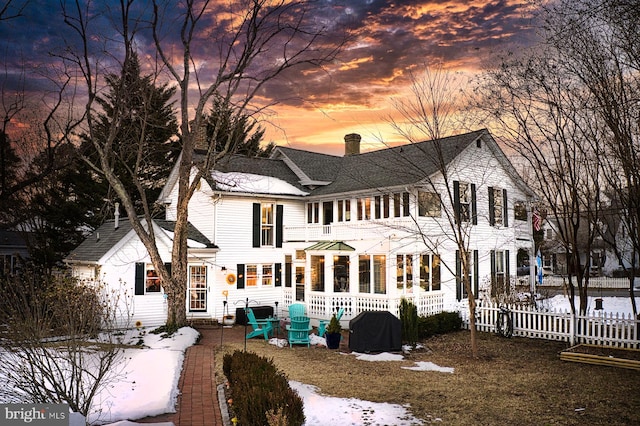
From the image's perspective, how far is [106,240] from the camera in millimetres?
19875

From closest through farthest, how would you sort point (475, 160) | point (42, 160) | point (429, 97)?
point (429, 97)
point (475, 160)
point (42, 160)

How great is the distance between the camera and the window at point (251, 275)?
2173 centimetres

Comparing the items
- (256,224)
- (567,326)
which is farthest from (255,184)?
(567,326)

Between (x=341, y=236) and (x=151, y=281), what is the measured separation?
311 inches

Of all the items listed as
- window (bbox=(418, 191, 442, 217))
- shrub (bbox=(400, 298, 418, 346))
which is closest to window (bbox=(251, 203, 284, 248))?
window (bbox=(418, 191, 442, 217))

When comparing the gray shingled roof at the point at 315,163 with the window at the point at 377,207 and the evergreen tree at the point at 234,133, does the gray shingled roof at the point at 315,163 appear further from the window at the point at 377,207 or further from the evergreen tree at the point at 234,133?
the window at the point at 377,207

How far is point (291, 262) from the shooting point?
22672mm

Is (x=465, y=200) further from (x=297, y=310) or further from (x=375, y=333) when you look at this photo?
(x=375, y=333)

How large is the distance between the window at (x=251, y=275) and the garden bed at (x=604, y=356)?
12824 millimetres

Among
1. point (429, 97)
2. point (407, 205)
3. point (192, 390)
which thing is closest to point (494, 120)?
point (429, 97)

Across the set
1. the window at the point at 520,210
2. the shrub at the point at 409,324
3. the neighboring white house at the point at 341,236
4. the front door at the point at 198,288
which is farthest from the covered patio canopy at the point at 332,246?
the window at the point at 520,210

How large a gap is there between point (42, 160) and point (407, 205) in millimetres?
18519

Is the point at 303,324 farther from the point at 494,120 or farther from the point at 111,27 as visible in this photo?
the point at 111,27

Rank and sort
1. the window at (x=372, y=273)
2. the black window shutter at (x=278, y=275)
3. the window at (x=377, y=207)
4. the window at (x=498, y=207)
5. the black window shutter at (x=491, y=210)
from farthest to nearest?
the window at (x=498, y=207), the black window shutter at (x=491, y=210), the black window shutter at (x=278, y=275), the window at (x=377, y=207), the window at (x=372, y=273)
